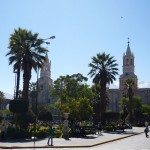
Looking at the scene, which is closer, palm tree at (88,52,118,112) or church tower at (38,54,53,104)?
palm tree at (88,52,118,112)

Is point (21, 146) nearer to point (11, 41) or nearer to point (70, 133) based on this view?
point (70, 133)

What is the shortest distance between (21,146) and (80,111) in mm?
18675

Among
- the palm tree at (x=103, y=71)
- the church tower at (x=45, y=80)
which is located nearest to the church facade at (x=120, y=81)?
the church tower at (x=45, y=80)

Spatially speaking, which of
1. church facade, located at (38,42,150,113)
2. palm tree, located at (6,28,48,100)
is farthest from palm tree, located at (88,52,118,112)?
church facade, located at (38,42,150,113)

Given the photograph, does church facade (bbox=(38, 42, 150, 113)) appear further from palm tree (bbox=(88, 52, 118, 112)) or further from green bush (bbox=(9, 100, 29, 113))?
green bush (bbox=(9, 100, 29, 113))

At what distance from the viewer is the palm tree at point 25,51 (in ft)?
141

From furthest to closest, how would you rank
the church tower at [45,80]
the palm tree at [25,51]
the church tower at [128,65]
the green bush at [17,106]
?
the church tower at [45,80] → the church tower at [128,65] → the palm tree at [25,51] → the green bush at [17,106]

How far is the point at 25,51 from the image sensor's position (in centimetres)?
4288

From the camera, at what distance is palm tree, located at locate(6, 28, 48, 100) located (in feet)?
141

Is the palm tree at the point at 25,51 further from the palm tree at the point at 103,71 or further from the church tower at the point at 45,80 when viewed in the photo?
the church tower at the point at 45,80

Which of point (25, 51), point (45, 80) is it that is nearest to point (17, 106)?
point (25, 51)

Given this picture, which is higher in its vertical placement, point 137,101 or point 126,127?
point 137,101

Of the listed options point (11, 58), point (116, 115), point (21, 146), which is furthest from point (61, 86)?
point (21, 146)

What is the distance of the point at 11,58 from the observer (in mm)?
44281
